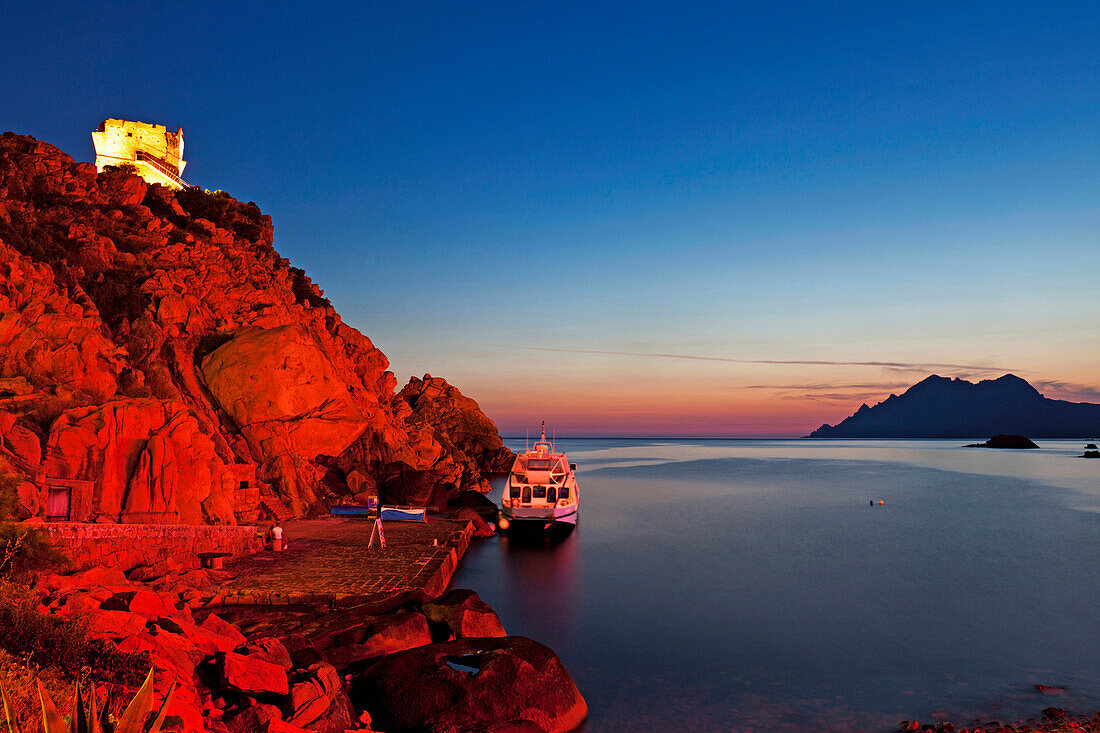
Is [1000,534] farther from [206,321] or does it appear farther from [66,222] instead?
[66,222]

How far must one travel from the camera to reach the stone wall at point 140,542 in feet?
59.8

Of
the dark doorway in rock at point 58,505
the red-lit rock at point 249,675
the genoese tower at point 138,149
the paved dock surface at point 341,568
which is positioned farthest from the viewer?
the genoese tower at point 138,149

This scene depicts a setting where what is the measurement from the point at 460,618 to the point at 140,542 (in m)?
11.2

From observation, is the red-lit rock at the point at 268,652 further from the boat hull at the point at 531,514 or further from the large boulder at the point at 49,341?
the boat hull at the point at 531,514

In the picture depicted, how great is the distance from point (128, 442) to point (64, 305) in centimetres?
951

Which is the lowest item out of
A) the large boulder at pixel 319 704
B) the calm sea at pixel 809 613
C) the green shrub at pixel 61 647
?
the calm sea at pixel 809 613

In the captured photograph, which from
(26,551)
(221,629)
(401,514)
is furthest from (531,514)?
(221,629)

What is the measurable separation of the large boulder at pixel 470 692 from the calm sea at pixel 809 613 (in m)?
1.90

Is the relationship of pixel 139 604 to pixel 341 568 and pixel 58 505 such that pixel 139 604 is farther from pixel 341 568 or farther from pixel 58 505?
pixel 58 505

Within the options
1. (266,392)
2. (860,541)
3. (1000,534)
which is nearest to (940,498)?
(1000,534)

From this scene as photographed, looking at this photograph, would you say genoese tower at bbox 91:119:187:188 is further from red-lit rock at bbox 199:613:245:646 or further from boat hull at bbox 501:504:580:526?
red-lit rock at bbox 199:613:245:646

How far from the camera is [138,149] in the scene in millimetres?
63125

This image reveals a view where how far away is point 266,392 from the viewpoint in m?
33.7

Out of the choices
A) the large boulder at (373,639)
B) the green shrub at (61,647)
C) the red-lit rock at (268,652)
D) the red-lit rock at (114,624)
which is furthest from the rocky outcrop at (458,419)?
the green shrub at (61,647)
